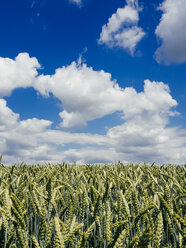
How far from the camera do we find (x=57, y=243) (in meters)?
0.98

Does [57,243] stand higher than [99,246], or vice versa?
[57,243]

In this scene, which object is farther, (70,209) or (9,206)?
(70,209)

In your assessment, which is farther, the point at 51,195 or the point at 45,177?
the point at 45,177

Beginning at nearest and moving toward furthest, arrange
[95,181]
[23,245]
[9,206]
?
[23,245] < [9,206] < [95,181]

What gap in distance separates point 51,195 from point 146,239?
818 millimetres

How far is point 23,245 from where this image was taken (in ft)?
3.78

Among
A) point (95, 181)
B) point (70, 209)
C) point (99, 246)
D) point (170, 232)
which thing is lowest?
point (99, 246)

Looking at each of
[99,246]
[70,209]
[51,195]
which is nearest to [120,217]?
[99,246]

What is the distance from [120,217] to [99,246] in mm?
228

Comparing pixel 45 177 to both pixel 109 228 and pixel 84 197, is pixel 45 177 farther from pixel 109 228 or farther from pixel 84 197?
pixel 109 228

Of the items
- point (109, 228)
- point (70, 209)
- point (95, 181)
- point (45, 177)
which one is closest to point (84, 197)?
point (70, 209)

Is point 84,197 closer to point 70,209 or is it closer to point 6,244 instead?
point 70,209

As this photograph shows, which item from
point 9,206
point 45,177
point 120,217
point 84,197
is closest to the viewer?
point 9,206

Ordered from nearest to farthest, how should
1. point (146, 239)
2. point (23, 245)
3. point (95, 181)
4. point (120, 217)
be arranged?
1. point (146, 239)
2. point (23, 245)
3. point (120, 217)
4. point (95, 181)
